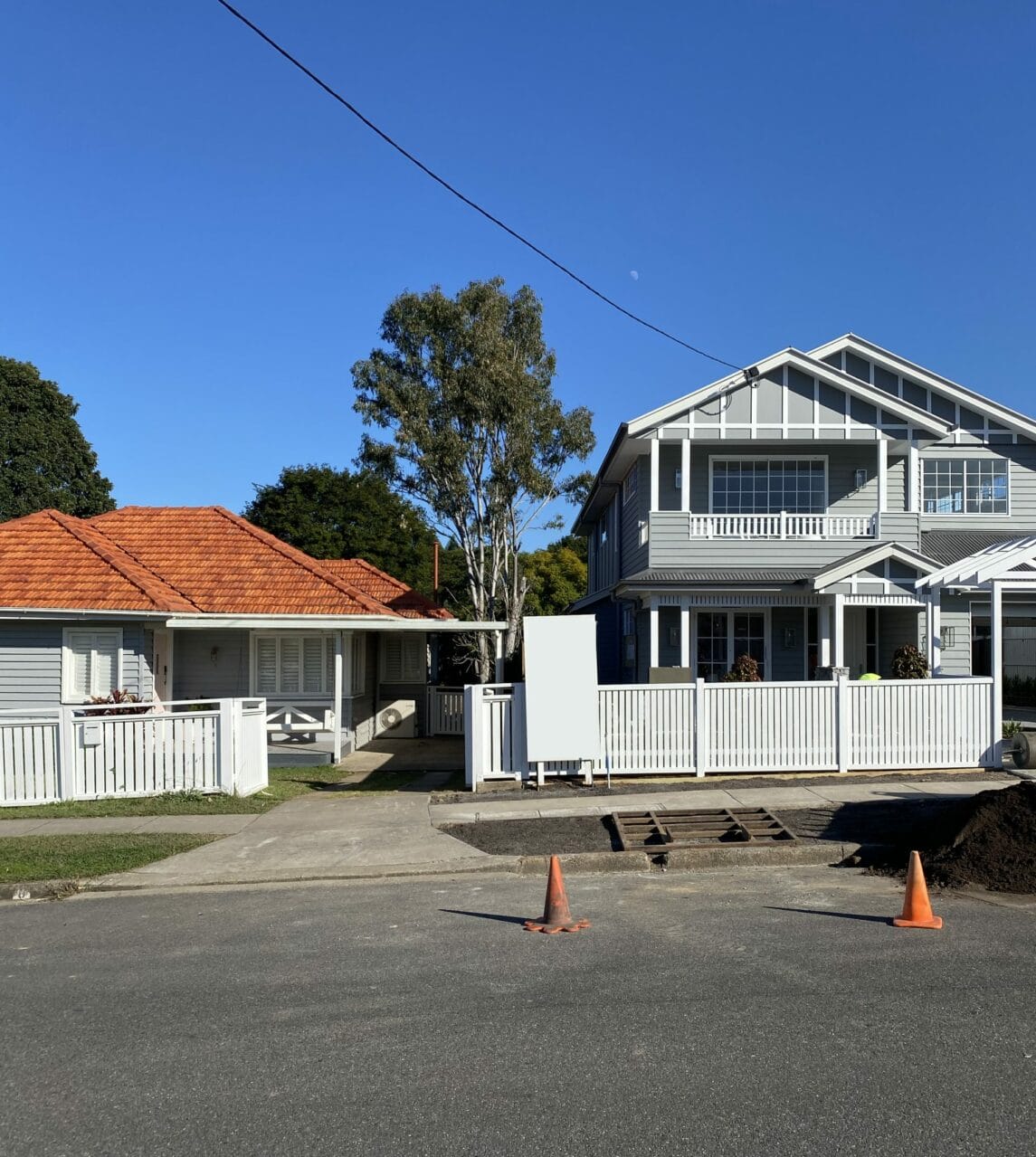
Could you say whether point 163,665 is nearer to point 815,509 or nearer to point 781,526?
point 781,526

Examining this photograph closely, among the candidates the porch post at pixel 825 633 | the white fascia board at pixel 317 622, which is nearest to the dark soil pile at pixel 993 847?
the porch post at pixel 825 633

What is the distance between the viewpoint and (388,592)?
24578 millimetres

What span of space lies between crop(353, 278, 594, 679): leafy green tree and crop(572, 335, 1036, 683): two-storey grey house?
98.6 inches

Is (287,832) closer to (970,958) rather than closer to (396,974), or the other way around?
(396,974)

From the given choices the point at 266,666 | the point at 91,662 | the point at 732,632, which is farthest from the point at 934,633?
the point at 91,662

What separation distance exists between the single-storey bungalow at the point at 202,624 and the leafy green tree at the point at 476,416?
2.62 meters

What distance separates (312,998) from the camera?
5945 mm

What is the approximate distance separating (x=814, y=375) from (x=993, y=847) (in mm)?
13327

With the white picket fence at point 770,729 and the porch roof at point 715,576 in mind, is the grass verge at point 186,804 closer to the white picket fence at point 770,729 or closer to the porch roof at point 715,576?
the white picket fence at point 770,729

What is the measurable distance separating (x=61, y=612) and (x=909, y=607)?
15856 mm

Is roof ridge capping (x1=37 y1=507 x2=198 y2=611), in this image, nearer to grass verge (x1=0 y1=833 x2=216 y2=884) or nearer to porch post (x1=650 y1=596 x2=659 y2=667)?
grass verge (x1=0 y1=833 x2=216 y2=884)

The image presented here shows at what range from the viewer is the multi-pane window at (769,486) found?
71.8ft

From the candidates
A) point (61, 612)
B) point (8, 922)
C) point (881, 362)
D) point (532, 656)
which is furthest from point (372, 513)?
point (8, 922)

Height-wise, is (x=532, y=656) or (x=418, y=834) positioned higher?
(x=532, y=656)
